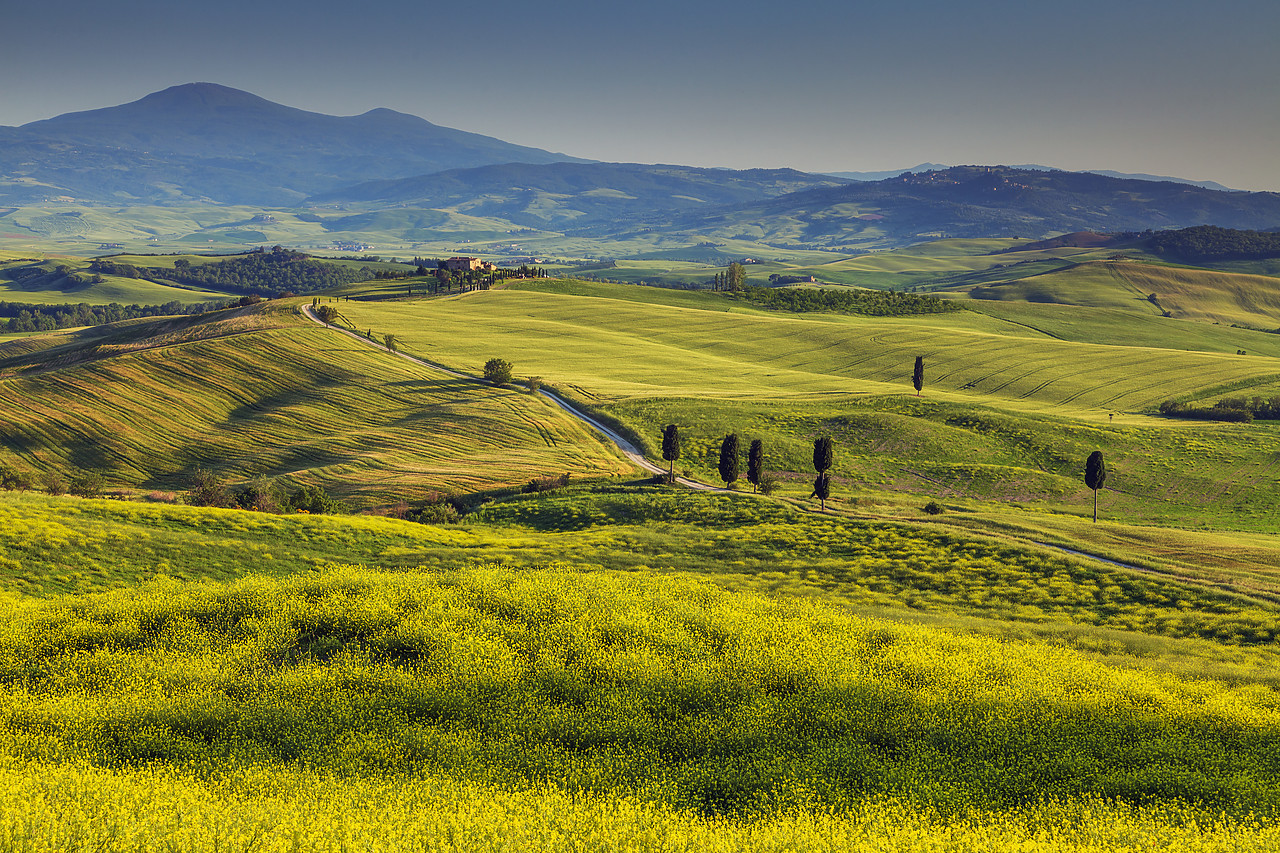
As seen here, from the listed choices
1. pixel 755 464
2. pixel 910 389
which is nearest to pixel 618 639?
pixel 755 464

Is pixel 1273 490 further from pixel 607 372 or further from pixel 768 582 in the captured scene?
pixel 607 372

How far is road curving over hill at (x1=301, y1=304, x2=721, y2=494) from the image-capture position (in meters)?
79.2

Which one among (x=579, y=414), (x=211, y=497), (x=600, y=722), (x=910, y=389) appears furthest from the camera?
(x=910, y=389)

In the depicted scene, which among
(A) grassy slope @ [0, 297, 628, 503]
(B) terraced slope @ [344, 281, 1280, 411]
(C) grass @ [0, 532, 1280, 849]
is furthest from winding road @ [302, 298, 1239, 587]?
(C) grass @ [0, 532, 1280, 849]

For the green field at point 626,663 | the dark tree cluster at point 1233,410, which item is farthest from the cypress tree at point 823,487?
the dark tree cluster at point 1233,410

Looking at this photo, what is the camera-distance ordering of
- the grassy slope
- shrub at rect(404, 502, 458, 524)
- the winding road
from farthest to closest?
1. the grassy slope
2. shrub at rect(404, 502, 458, 524)
3. the winding road

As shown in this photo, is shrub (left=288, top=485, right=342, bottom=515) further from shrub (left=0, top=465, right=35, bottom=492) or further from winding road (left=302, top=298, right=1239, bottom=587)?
winding road (left=302, top=298, right=1239, bottom=587)

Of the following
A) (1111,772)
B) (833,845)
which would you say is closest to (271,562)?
(833,845)

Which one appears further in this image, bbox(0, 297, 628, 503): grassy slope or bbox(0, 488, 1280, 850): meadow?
bbox(0, 297, 628, 503): grassy slope

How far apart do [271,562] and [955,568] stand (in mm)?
40054

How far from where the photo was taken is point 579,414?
102188mm

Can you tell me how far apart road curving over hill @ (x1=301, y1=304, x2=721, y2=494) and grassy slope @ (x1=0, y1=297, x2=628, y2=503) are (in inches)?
112

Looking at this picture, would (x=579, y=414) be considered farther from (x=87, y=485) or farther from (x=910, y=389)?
(x=910, y=389)

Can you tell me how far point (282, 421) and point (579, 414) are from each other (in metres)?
37.9
